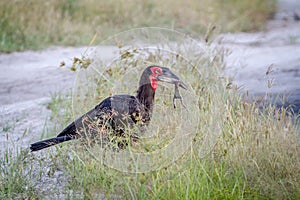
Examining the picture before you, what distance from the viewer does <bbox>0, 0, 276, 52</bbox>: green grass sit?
29.7 ft

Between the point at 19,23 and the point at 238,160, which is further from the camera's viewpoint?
the point at 19,23

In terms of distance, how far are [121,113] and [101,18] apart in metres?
6.55

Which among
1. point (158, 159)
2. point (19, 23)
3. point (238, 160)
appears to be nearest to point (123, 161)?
point (158, 159)

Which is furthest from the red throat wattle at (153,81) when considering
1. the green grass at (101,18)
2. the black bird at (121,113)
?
the green grass at (101,18)

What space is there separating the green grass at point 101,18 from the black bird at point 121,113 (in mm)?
3632

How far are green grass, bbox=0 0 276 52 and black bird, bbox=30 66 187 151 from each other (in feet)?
11.9

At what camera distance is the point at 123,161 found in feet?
12.2

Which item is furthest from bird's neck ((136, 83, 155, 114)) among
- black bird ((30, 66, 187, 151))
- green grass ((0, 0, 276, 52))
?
green grass ((0, 0, 276, 52))

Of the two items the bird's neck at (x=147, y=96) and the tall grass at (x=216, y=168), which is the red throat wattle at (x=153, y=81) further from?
the tall grass at (x=216, y=168)

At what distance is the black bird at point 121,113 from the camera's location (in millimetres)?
3883

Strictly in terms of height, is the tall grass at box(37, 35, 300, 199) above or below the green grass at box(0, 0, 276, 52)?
below

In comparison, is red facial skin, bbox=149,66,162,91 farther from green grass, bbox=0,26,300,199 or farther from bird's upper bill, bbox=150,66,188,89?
green grass, bbox=0,26,300,199

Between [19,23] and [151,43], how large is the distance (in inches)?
141

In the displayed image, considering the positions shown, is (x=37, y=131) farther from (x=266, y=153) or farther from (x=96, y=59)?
(x=266, y=153)
